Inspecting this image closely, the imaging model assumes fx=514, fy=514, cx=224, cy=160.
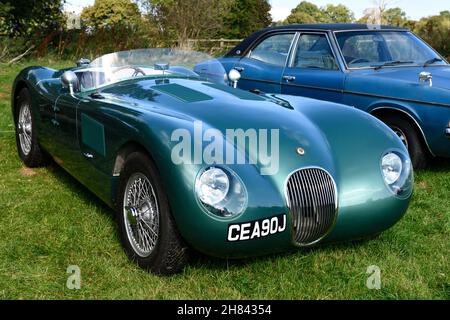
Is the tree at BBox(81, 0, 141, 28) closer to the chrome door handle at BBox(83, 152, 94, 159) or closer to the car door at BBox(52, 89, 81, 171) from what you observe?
the car door at BBox(52, 89, 81, 171)

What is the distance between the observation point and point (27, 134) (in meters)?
5.31

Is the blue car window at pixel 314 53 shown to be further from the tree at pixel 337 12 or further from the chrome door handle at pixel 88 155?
the tree at pixel 337 12

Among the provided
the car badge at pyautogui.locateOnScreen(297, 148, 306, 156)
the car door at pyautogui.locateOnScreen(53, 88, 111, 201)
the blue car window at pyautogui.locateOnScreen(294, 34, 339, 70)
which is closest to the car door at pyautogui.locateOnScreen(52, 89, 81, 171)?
the car door at pyautogui.locateOnScreen(53, 88, 111, 201)

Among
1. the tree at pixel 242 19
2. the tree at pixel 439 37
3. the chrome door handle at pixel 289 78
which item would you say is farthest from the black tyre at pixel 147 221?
the tree at pixel 242 19

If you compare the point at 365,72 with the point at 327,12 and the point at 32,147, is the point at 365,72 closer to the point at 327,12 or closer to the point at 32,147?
the point at 32,147

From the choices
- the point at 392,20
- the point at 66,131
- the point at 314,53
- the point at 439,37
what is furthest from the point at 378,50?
the point at 392,20

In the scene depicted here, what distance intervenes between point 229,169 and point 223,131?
38cm

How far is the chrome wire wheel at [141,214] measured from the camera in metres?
2.98

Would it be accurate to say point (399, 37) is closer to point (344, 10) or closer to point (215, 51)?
point (215, 51)

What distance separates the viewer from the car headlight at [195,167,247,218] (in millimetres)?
2654

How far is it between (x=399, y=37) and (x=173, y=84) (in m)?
3.41

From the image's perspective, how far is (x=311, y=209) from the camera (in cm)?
285

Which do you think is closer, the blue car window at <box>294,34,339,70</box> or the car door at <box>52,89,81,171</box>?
the car door at <box>52,89,81,171</box>

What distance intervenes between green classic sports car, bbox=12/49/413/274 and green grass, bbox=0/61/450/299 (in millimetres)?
194
